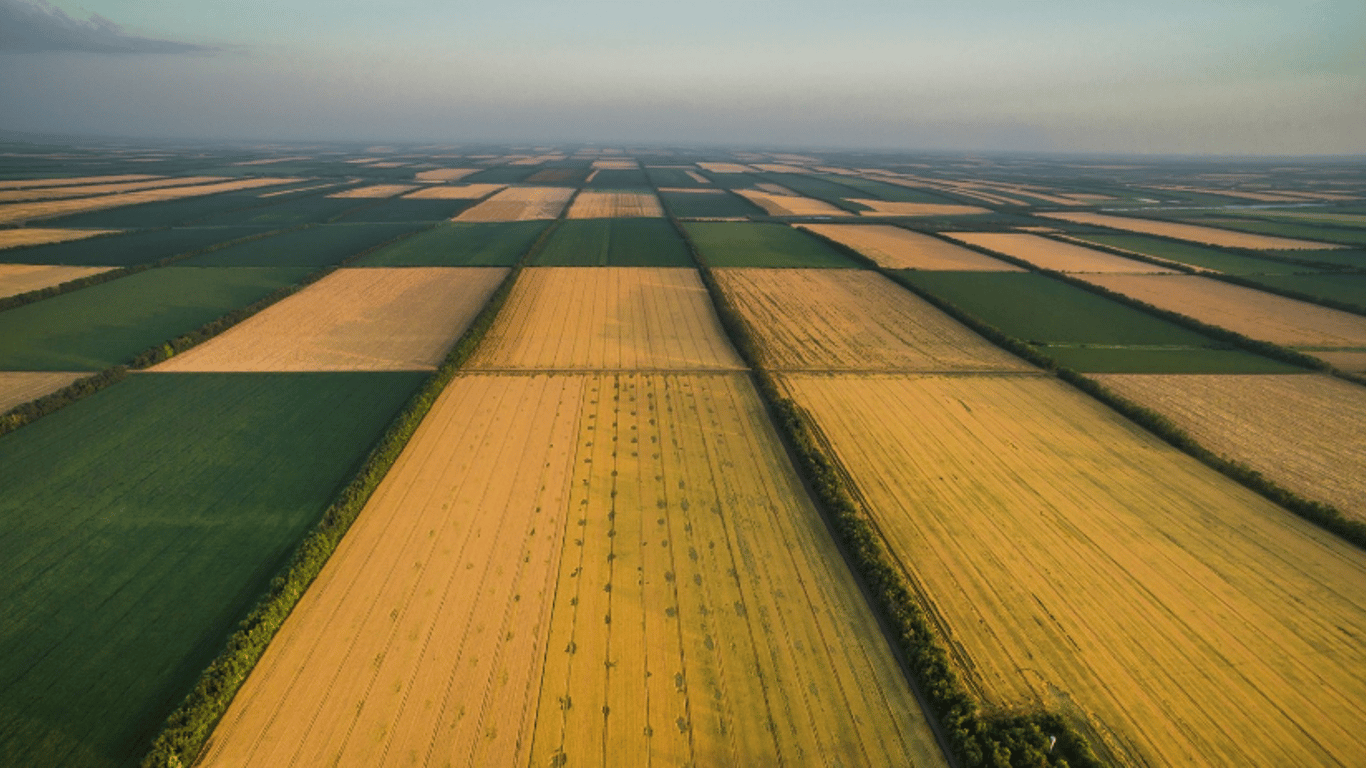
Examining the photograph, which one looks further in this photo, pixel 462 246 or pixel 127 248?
pixel 462 246

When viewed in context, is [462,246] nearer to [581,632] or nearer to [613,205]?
[613,205]

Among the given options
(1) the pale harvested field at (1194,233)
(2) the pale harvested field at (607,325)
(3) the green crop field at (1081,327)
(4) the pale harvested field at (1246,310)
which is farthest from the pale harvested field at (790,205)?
(2) the pale harvested field at (607,325)

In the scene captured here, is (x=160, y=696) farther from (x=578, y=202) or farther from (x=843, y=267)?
(x=578, y=202)

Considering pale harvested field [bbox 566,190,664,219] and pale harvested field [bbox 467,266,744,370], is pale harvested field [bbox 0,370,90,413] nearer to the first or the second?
pale harvested field [bbox 467,266,744,370]

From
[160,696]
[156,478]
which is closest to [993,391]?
[160,696]

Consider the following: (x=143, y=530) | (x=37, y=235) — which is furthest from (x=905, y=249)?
(x=37, y=235)
